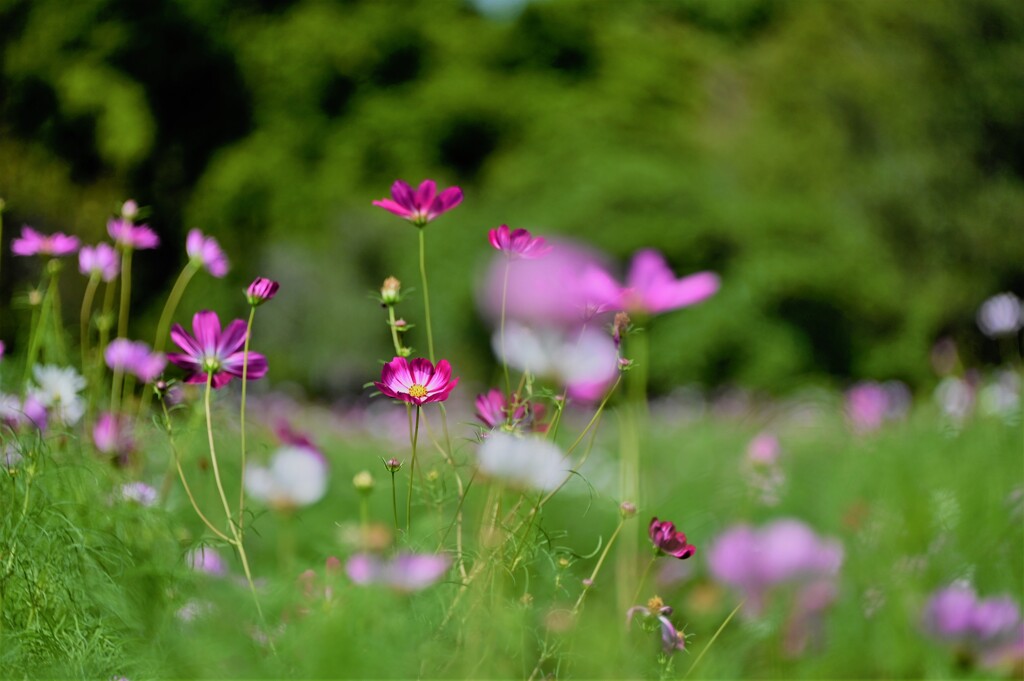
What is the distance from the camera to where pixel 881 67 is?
847cm

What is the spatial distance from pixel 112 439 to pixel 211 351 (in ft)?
1.53

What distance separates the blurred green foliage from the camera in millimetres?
8109

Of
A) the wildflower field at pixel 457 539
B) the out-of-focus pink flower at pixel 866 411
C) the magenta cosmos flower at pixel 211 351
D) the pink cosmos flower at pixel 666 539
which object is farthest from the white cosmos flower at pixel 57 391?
the out-of-focus pink flower at pixel 866 411

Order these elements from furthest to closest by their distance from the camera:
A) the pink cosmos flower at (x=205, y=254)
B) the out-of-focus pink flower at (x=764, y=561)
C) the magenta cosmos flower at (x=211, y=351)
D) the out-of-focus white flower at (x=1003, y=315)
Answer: the out-of-focus white flower at (x=1003, y=315) < the pink cosmos flower at (x=205, y=254) < the out-of-focus pink flower at (x=764, y=561) < the magenta cosmos flower at (x=211, y=351)

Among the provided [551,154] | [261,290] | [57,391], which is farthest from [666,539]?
[551,154]

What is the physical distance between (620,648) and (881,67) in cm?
863

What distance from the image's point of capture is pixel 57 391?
4.08 feet

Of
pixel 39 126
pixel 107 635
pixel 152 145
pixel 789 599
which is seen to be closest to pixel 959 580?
pixel 789 599

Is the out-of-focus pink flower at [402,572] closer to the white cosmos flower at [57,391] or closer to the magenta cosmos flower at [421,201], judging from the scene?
the magenta cosmos flower at [421,201]

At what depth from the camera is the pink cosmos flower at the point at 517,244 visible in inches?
34.6

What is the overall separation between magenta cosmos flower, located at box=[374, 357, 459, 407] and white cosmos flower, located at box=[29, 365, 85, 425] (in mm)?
651

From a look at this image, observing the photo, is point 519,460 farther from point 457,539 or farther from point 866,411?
point 866,411

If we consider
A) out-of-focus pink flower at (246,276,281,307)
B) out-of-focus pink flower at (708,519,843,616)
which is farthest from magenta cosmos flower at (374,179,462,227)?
out-of-focus pink flower at (708,519,843,616)

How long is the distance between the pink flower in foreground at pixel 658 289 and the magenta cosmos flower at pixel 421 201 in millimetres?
185
